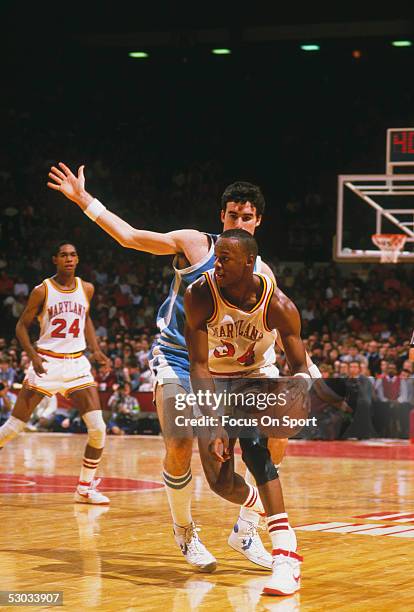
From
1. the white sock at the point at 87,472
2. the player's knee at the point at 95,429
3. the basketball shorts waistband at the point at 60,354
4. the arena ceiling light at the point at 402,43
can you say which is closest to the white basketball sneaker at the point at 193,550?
the white sock at the point at 87,472

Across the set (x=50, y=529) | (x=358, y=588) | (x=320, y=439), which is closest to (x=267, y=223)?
(x=320, y=439)

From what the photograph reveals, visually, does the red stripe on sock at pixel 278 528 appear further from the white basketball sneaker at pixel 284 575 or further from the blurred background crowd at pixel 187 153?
the blurred background crowd at pixel 187 153

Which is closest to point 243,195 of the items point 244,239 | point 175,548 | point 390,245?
point 244,239

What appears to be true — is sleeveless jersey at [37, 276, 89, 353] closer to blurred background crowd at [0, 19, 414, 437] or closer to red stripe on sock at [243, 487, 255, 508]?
red stripe on sock at [243, 487, 255, 508]

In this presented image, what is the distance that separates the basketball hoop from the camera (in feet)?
52.0

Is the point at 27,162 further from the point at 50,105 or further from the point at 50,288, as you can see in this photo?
the point at 50,288

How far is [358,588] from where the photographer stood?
17.7 ft

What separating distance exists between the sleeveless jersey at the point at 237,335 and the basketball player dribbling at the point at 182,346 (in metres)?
0.43

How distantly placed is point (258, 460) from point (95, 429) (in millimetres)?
4103

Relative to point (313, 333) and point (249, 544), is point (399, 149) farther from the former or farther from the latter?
point (249, 544)

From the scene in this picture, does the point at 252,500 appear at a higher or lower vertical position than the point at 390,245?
lower

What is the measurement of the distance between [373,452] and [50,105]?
1570 cm

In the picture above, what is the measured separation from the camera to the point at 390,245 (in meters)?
16.1

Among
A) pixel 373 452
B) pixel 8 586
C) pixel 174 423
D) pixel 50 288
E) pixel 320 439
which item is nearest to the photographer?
pixel 8 586
